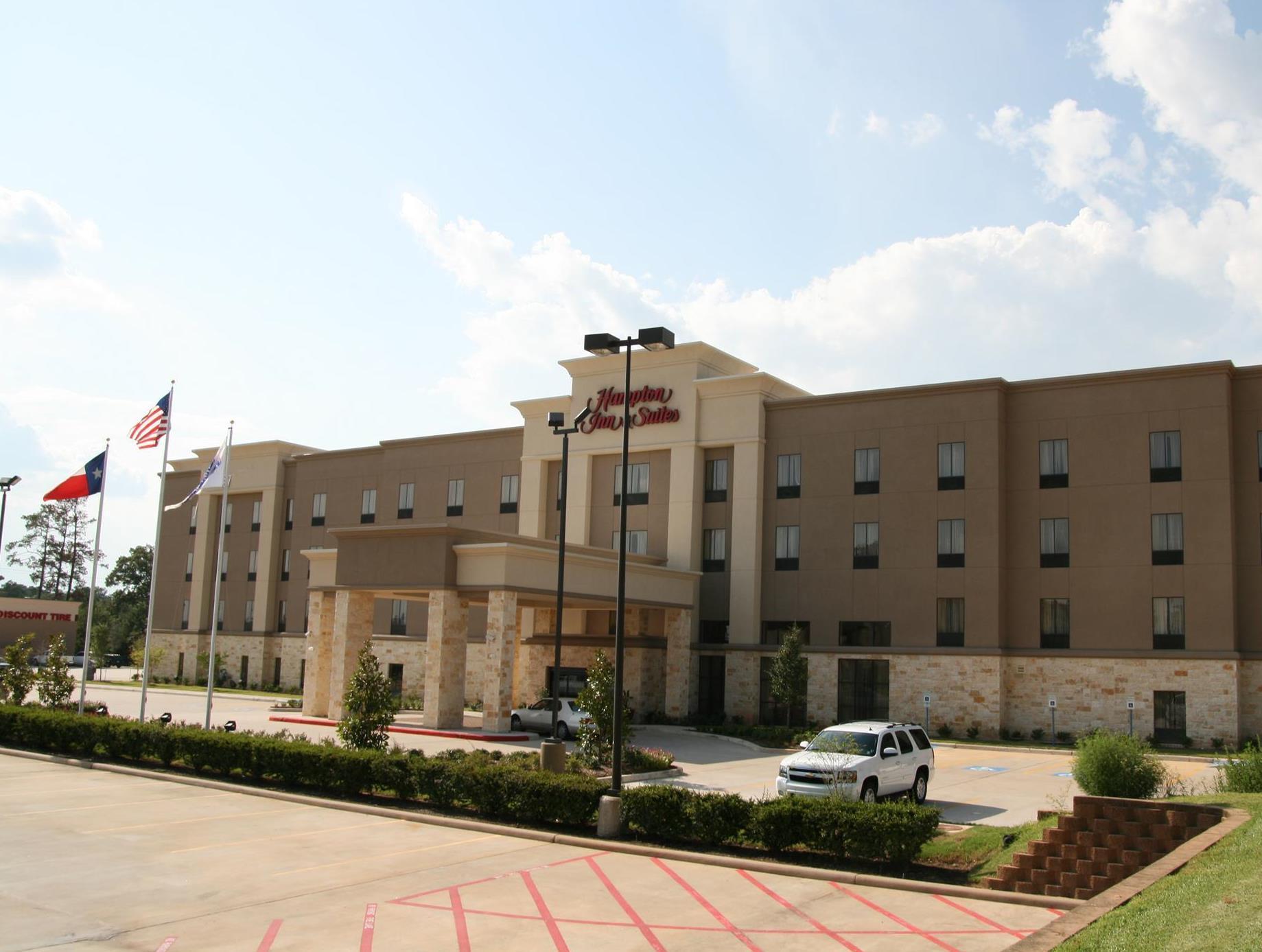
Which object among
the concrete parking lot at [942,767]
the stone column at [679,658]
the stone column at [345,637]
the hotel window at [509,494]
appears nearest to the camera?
the concrete parking lot at [942,767]

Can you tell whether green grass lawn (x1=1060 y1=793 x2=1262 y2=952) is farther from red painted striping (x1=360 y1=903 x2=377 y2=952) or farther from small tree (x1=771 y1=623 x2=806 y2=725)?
small tree (x1=771 y1=623 x2=806 y2=725)

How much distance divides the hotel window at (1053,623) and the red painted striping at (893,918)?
2777 cm

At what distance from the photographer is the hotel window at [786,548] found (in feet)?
153

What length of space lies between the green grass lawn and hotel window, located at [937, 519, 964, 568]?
28.6 meters

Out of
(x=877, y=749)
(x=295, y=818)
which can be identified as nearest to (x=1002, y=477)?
(x=877, y=749)

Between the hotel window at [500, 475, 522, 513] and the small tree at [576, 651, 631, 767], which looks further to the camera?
the hotel window at [500, 475, 522, 513]

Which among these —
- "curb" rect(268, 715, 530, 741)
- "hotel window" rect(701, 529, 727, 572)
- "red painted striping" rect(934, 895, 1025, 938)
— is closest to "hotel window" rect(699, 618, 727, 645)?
"hotel window" rect(701, 529, 727, 572)

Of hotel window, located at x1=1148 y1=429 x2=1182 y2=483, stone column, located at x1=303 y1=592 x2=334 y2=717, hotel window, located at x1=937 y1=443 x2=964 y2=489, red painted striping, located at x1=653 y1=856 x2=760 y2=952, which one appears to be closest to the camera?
red painted striping, located at x1=653 y1=856 x2=760 y2=952

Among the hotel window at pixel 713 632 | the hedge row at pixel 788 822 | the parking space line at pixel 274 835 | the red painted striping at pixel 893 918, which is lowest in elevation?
the parking space line at pixel 274 835

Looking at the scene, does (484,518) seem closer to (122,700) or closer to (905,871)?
(122,700)

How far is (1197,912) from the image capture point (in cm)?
1109

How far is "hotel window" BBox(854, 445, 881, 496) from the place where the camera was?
1772 inches

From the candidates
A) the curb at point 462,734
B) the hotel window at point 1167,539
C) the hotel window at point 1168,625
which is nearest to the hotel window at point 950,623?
the hotel window at point 1168,625

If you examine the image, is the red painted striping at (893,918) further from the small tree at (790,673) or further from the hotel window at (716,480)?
the hotel window at (716,480)
